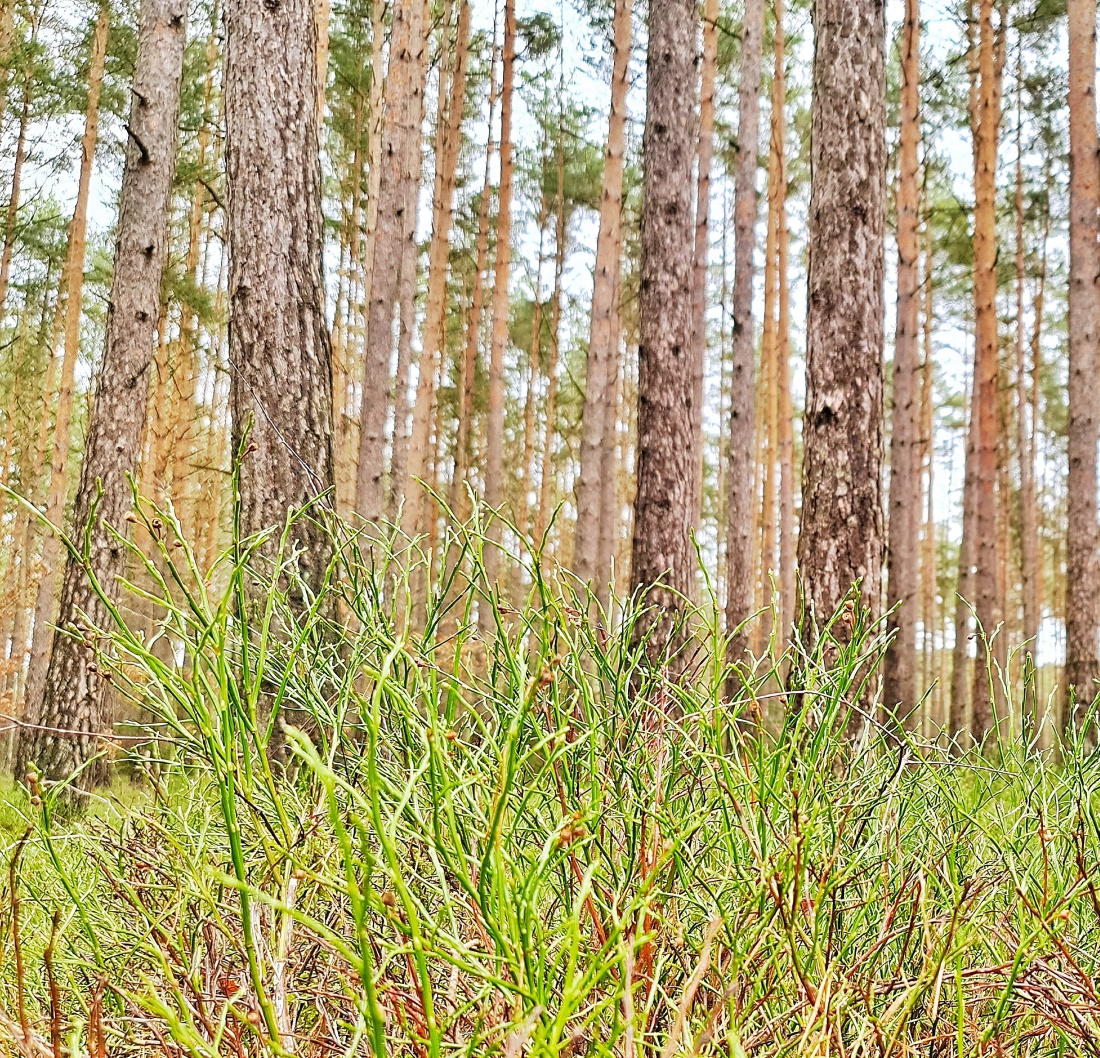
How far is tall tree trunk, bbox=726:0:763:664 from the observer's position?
10.6 metres

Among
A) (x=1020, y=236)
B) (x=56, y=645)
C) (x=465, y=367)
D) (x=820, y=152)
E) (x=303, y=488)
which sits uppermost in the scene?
(x=1020, y=236)

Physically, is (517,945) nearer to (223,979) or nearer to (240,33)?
(223,979)

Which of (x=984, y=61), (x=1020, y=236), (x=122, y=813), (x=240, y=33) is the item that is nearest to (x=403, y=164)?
(x=240, y=33)

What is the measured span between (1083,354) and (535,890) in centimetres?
968

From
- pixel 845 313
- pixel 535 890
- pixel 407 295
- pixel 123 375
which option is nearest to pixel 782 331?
pixel 407 295

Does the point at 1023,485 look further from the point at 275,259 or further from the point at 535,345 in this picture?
the point at 275,259

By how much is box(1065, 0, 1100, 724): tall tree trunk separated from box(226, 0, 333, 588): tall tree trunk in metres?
7.41

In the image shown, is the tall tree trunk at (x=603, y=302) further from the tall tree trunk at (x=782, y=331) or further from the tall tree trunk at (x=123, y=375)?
the tall tree trunk at (x=123, y=375)

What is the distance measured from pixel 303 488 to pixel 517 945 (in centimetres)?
319

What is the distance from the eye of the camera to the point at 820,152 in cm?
442

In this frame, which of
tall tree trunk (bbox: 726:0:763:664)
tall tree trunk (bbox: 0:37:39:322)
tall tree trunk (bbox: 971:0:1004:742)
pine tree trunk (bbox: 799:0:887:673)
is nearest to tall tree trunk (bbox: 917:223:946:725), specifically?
tall tree trunk (bbox: 971:0:1004:742)

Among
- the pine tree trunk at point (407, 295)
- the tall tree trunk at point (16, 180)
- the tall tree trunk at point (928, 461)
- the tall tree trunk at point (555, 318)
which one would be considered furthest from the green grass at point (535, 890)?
the tall tree trunk at point (555, 318)

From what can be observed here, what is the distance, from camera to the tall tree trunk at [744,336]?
10570 mm

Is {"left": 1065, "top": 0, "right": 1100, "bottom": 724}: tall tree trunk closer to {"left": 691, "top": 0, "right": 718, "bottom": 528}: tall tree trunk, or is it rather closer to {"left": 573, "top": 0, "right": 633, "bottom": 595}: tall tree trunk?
{"left": 691, "top": 0, "right": 718, "bottom": 528}: tall tree trunk
